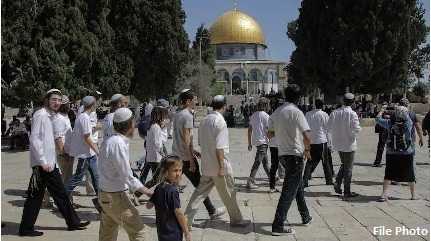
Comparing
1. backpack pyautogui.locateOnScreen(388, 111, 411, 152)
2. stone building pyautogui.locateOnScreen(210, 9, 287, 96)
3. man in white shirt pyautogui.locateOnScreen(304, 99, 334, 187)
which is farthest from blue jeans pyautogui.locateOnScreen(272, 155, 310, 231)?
stone building pyautogui.locateOnScreen(210, 9, 287, 96)

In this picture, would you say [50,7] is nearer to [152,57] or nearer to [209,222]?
[152,57]

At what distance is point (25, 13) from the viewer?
1819cm

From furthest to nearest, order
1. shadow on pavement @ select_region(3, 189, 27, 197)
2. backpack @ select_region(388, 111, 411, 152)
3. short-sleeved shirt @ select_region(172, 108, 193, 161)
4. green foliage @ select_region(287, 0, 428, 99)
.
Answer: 1. green foliage @ select_region(287, 0, 428, 99)
2. shadow on pavement @ select_region(3, 189, 27, 197)
3. backpack @ select_region(388, 111, 411, 152)
4. short-sleeved shirt @ select_region(172, 108, 193, 161)

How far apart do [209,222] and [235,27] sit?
90924mm

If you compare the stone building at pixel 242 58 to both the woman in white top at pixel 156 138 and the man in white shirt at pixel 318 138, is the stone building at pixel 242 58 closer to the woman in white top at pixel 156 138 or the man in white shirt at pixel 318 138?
the man in white shirt at pixel 318 138

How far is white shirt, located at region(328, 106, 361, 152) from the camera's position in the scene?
8.17m

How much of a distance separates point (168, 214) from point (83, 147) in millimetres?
3449

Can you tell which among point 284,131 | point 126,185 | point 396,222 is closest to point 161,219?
point 126,185

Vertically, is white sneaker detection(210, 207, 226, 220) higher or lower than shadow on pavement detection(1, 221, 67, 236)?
higher

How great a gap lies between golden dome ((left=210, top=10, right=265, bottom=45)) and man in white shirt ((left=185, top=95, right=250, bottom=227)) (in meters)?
90.3

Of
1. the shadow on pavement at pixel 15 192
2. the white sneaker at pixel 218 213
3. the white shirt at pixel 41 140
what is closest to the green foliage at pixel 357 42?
the shadow on pavement at pixel 15 192

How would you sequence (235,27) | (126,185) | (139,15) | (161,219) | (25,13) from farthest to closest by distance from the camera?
1. (235,27)
2. (139,15)
3. (25,13)
4. (126,185)
5. (161,219)

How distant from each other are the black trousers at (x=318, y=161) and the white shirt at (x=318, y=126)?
0.34 ft

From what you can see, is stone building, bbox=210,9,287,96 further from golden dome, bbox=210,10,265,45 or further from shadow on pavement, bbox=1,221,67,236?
shadow on pavement, bbox=1,221,67,236
